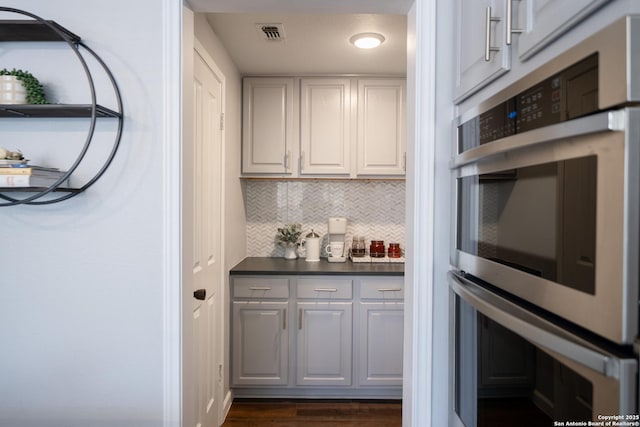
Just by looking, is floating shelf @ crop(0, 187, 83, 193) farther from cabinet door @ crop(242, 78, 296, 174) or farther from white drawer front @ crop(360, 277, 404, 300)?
white drawer front @ crop(360, 277, 404, 300)

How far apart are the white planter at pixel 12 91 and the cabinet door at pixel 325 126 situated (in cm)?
197

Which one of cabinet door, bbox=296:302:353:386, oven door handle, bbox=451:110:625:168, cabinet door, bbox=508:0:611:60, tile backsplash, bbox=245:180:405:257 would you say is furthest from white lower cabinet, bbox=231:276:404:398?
cabinet door, bbox=508:0:611:60

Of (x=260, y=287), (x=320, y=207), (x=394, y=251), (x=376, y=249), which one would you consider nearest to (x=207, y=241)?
(x=260, y=287)

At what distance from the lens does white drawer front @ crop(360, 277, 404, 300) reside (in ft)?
8.64

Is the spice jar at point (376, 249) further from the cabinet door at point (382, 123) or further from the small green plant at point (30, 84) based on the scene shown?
the small green plant at point (30, 84)

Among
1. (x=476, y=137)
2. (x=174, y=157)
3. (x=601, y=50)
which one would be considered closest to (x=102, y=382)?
(x=174, y=157)

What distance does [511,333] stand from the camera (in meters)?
0.78

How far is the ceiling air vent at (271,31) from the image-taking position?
2.09 metres

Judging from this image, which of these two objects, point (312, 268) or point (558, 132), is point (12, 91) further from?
point (312, 268)

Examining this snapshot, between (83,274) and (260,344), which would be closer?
(83,274)

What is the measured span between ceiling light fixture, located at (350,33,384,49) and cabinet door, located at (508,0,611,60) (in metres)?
1.54

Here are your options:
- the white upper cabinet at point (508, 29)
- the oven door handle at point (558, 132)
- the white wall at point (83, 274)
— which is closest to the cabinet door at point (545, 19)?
the white upper cabinet at point (508, 29)

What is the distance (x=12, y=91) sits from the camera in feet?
3.77

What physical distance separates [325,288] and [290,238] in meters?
0.62
